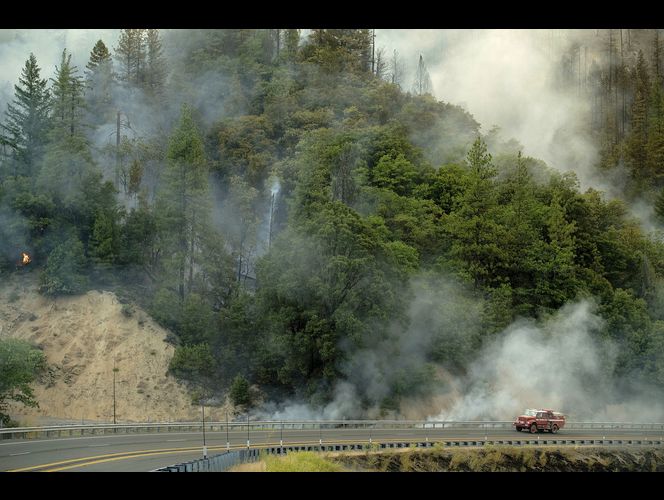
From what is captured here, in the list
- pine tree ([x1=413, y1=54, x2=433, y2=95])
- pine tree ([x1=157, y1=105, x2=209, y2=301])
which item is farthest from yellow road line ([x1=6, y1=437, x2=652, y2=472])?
pine tree ([x1=413, y1=54, x2=433, y2=95])

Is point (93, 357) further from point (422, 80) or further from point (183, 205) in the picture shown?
point (422, 80)

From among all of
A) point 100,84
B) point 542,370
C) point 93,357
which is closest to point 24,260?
point 93,357

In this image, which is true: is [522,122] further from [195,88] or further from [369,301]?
[369,301]

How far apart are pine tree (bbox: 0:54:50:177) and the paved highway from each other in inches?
1353

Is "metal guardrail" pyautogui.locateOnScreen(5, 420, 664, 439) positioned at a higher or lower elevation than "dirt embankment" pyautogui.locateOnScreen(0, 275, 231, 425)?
lower

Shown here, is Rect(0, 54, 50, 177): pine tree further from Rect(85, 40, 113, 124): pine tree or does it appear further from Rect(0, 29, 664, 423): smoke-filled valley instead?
Rect(85, 40, 113, 124): pine tree

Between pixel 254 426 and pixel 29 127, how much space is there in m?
36.7

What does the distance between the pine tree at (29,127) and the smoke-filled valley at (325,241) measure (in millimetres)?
234

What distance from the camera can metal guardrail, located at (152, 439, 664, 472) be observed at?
2923 cm

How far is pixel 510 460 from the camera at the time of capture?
4688 centimetres
